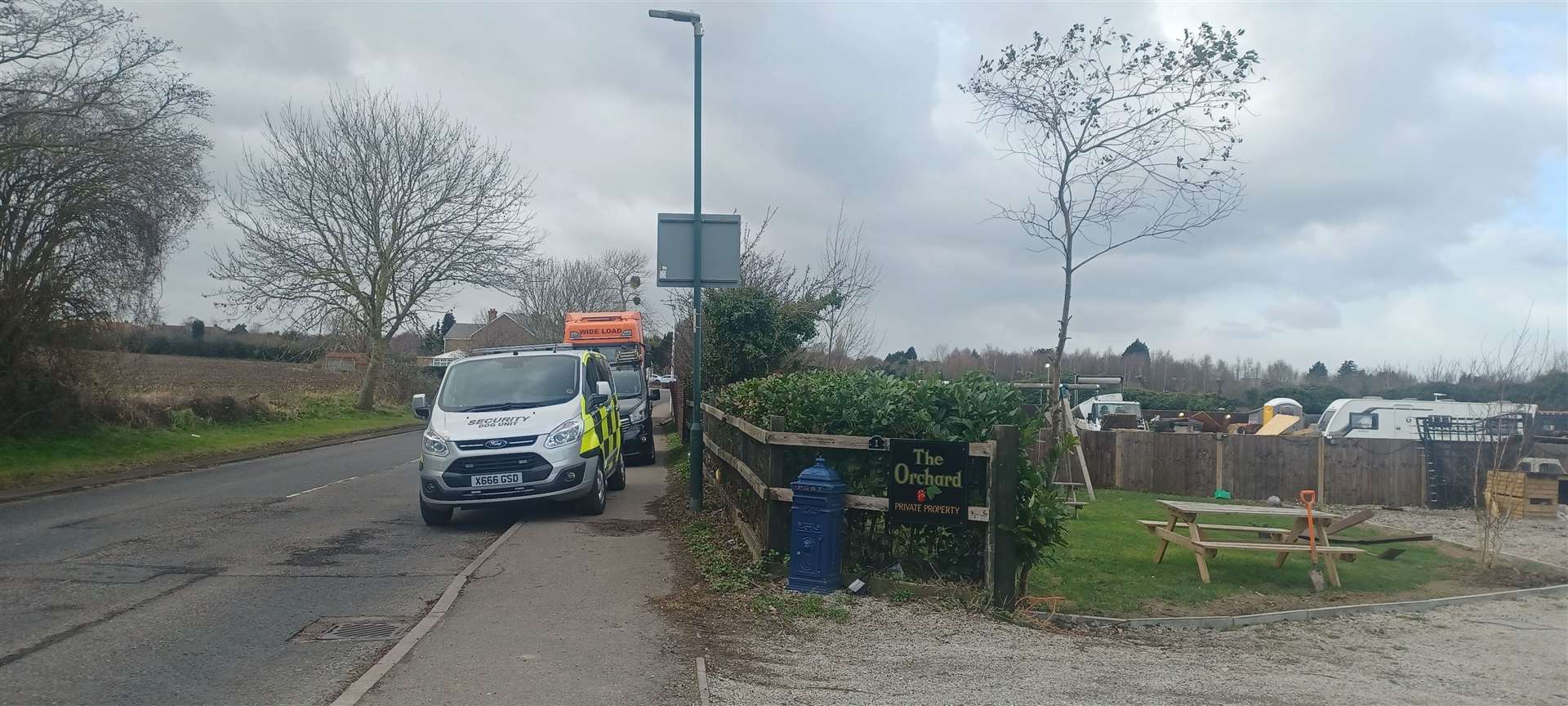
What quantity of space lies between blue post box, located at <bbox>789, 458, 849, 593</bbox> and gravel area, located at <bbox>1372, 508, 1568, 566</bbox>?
27.7 feet

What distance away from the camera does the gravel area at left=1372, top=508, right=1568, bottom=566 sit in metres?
12.1

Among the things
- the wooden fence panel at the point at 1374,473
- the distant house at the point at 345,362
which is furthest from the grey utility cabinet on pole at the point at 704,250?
the distant house at the point at 345,362

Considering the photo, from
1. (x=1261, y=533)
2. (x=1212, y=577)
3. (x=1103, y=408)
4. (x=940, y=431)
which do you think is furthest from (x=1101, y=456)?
(x=1103, y=408)

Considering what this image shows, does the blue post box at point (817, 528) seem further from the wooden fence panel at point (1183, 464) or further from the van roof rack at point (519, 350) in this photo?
the wooden fence panel at point (1183, 464)

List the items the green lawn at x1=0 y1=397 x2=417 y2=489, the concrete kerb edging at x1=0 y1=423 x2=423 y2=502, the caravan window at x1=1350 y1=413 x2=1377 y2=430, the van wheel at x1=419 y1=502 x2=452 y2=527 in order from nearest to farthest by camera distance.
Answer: the van wheel at x1=419 y1=502 x2=452 y2=527 → the concrete kerb edging at x1=0 y1=423 x2=423 y2=502 → the green lawn at x1=0 y1=397 x2=417 y2=489 → the caravan window at x1=1350 y1=413 x2=1377 y2=430

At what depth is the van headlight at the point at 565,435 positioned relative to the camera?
37.6 ft

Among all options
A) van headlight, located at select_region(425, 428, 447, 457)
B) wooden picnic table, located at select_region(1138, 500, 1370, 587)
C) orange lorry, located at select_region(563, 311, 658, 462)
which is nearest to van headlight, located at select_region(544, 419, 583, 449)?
van headlight, located at select_region(425, 428, 447, 457)

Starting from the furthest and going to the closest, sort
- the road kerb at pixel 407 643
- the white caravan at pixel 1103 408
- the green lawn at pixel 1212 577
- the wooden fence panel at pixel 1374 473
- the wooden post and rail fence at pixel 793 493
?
the white caravan at pixel 1103 408, the wooden fence panel at pixel 1374 473, the green lawn at pixel 1212 577, the wooden post and rail fence at pixel 793 493, the road kerb at pixel 407 643

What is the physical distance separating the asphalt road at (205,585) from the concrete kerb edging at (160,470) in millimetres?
595

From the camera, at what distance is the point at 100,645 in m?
6.18

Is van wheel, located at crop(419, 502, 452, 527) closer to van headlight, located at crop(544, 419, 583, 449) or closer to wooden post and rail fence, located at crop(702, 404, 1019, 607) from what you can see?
van headlight, located at crop(544, 419, 583, 449)

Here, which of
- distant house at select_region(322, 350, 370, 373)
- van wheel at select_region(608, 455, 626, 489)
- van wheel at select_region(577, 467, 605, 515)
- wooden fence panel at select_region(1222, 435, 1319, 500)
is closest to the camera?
van wheel at select_region(577, 467, 605, 515)

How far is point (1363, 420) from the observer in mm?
25969

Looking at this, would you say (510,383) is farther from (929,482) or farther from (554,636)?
(929,482)
